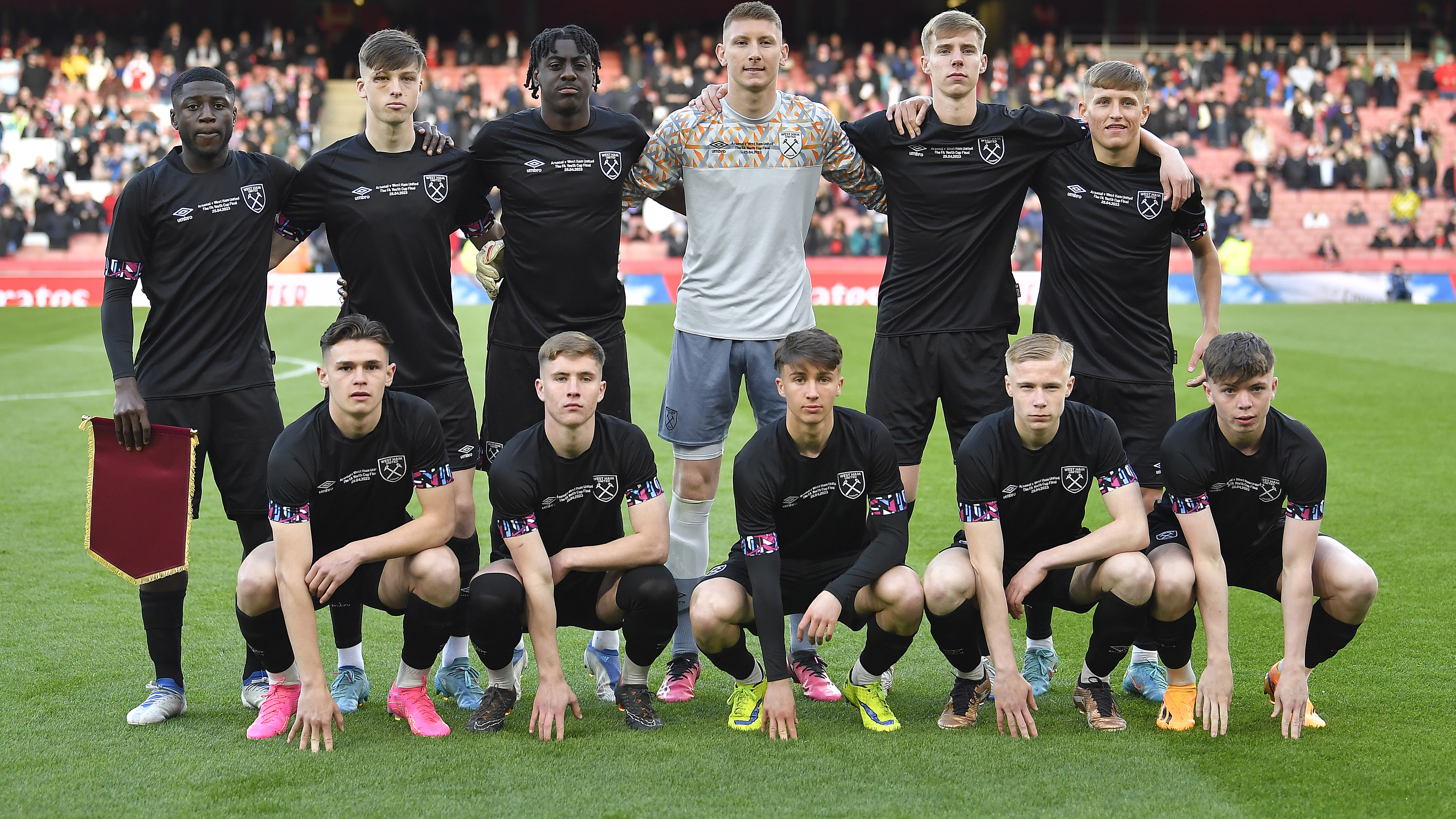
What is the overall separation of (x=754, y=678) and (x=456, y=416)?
1525mm

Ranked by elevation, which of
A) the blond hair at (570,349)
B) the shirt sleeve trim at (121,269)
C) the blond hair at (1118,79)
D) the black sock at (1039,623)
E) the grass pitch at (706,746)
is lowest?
the grass pitch at (706,746)

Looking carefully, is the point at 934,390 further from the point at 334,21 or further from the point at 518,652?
the point at 334,21

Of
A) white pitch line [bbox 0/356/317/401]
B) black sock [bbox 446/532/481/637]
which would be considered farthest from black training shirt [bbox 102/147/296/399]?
white pitch line [bbox 0/356/317/401]

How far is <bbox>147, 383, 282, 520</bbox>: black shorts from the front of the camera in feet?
15.7

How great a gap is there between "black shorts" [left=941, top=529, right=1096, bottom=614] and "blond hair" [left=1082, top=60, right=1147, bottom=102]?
1.80 meters

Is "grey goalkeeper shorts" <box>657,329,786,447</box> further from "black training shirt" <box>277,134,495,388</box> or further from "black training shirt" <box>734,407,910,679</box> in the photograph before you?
"black training shirt" <box>277,134,495,388</box>

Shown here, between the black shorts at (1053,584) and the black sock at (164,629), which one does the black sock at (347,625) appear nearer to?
the black sock at (164,629)

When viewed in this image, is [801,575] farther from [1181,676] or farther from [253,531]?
[253,531]

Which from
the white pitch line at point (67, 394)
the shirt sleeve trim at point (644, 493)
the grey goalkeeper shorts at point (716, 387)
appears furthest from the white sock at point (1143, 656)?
the white pitch line at point (67, 394)

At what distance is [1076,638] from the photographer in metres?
5.57

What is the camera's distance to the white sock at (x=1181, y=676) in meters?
4.54

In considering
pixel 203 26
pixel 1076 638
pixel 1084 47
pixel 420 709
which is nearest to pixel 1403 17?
pixel 1084 47

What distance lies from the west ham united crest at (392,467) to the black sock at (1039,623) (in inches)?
92.9

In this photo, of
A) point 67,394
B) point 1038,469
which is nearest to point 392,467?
point 1038,469
